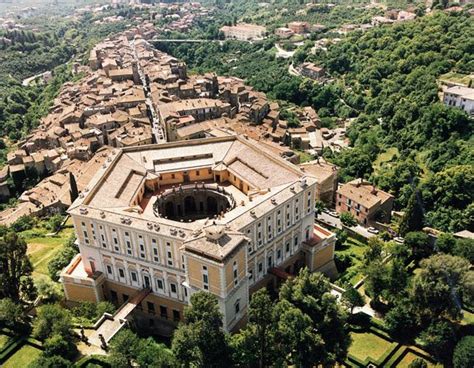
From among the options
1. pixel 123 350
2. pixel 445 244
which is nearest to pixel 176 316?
pixel 123 350

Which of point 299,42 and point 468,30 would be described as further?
point 299,42

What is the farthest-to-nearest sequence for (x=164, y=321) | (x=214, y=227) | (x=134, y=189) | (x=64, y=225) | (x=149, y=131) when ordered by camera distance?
(x=149, y=131)
(x=64, y=225)
(x=134, y=189)
(x=164, y=321)
(x=214, y=227)

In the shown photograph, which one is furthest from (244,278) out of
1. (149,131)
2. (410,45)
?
(410,45)

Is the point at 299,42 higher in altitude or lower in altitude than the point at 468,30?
lower

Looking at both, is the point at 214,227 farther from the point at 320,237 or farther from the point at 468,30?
the point at 468,30

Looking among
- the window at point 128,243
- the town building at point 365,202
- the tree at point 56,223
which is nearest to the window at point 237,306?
the window at point 128,243

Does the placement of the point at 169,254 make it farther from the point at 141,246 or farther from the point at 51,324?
the point at 51,324

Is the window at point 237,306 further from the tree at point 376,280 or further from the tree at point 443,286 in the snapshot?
the tree at point 443,286

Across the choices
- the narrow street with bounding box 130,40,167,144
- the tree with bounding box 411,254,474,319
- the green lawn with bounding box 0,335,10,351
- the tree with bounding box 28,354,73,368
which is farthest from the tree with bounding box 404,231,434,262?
the narrow street with bounding box 130,40,167,144
